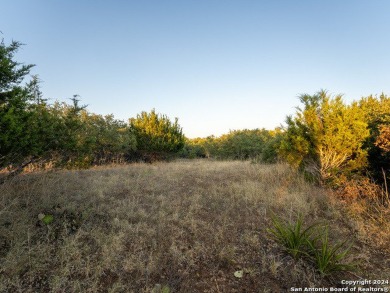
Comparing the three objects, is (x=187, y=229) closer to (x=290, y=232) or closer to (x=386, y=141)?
(x=290, y=232)

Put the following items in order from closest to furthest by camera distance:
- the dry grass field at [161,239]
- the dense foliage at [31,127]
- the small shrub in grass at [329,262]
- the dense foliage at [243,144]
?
the dry grass field at [161,239] < the small shrub in grass at [329,262] < the dense foliage at [31,127] < the dense foliage at [243,144]

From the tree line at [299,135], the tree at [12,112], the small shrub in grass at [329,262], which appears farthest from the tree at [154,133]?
the small shrub in grass at [329,262]

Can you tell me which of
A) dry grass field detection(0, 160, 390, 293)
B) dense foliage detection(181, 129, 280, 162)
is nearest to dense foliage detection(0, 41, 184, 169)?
dry grass field detection(0, 160, 390, 293)

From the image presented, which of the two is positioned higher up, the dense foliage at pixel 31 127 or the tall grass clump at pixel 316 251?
the dense foliage at pixel 31 127

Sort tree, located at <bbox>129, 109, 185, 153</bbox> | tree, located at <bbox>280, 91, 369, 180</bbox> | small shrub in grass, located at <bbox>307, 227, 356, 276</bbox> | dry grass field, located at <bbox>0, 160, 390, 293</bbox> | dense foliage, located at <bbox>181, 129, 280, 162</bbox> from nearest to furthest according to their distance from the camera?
dry grass field, located at <bbox>0, 160, 390, 293</bbox> → small shrub in grass, located at <bbox>307, 227, 356, 276</bbox> → tree, located at <bbox>280, 91, 369, 180</bbox> → tree, located at <bbox>129, 109, 185, 153</bbox> → dense foliage, located at <bbox>181, 129, 280, 162</bbox>

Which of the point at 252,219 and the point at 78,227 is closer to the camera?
the point at 78,227

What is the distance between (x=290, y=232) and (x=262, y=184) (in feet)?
9.82

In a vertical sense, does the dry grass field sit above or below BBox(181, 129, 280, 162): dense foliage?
below

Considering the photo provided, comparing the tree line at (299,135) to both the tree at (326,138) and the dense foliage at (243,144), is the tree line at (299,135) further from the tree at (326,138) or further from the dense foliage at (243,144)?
the dense foliage at (243,144)

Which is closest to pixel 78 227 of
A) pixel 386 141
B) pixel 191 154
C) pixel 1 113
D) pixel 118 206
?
pixel 118 206

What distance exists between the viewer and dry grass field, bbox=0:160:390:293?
9.27 ft

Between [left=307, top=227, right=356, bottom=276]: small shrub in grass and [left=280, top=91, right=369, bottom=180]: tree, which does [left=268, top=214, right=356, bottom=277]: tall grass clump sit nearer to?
A: [left=307, top=227, right=356, bottom=276]: small shrub in grass

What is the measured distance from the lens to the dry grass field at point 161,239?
283cm

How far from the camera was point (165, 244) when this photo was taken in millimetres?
3580
